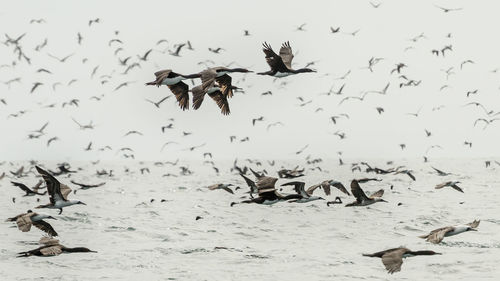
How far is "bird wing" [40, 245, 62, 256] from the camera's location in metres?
13.0

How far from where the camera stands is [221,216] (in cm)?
3103

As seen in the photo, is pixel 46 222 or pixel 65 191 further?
pixel 65 191

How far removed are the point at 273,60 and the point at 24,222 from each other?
20.4 feet

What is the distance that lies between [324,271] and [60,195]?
700 centimetres

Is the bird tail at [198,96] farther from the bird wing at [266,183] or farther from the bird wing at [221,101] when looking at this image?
A: the bird wing at [266,183]

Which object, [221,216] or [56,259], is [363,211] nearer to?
[221,216]

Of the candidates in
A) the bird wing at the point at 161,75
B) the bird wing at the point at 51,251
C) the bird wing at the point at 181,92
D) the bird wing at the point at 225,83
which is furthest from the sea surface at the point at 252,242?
the bird wing at the point at 161,75

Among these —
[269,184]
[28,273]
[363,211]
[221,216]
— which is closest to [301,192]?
[269,184]

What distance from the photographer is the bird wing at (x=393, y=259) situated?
11949 millimetres

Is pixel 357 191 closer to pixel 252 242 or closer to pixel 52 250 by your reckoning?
pixel 252 242

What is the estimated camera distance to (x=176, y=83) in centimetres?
1327

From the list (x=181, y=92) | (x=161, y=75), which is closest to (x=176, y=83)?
(x=181, y=92)

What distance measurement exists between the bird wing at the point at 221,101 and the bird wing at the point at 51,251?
13.9 ft

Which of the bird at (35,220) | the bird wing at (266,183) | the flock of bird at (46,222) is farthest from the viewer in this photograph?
the bird wing at (266,183)
